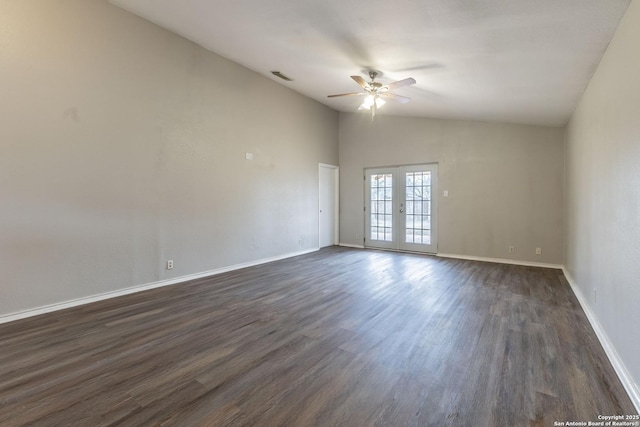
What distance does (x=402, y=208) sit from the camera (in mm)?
7027

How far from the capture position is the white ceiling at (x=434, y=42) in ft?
7.58

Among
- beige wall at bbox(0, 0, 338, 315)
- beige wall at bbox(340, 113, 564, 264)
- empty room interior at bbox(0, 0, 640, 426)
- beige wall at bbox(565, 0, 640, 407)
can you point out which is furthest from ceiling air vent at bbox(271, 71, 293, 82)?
beige wall at bbox(565, 0, 640, 407)

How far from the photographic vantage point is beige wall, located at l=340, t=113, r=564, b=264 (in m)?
5.43

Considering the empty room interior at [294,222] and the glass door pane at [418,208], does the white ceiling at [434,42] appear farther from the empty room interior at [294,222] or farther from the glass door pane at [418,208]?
the glass door pane at [418,208]

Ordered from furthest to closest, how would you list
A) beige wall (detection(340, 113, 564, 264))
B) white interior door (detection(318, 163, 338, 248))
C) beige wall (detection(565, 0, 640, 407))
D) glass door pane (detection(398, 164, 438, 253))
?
white interior door (detection(318, 163, 338, 248)) → glass door pane (detection(398, 164, 438, 253)) → beige wall (detection(340, 113, 564, 264)) → beige wall (detection(565, 0, 640, 407))

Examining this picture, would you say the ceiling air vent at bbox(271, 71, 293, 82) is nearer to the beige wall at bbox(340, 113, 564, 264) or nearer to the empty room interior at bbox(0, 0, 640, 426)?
the empty room interior at bbox(0, 0, 640, 426)

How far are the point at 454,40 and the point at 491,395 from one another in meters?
2.96

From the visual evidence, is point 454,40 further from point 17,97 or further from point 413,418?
point 17,97

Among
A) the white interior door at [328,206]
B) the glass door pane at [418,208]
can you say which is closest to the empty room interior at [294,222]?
the glass door pane at [418,208]

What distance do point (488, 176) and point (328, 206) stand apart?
3.65 m

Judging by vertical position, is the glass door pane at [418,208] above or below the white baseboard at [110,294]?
above

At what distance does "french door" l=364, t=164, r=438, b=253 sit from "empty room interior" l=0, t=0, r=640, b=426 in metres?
0.34

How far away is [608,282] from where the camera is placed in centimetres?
245

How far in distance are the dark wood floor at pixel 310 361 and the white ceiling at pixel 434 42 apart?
252 cm
